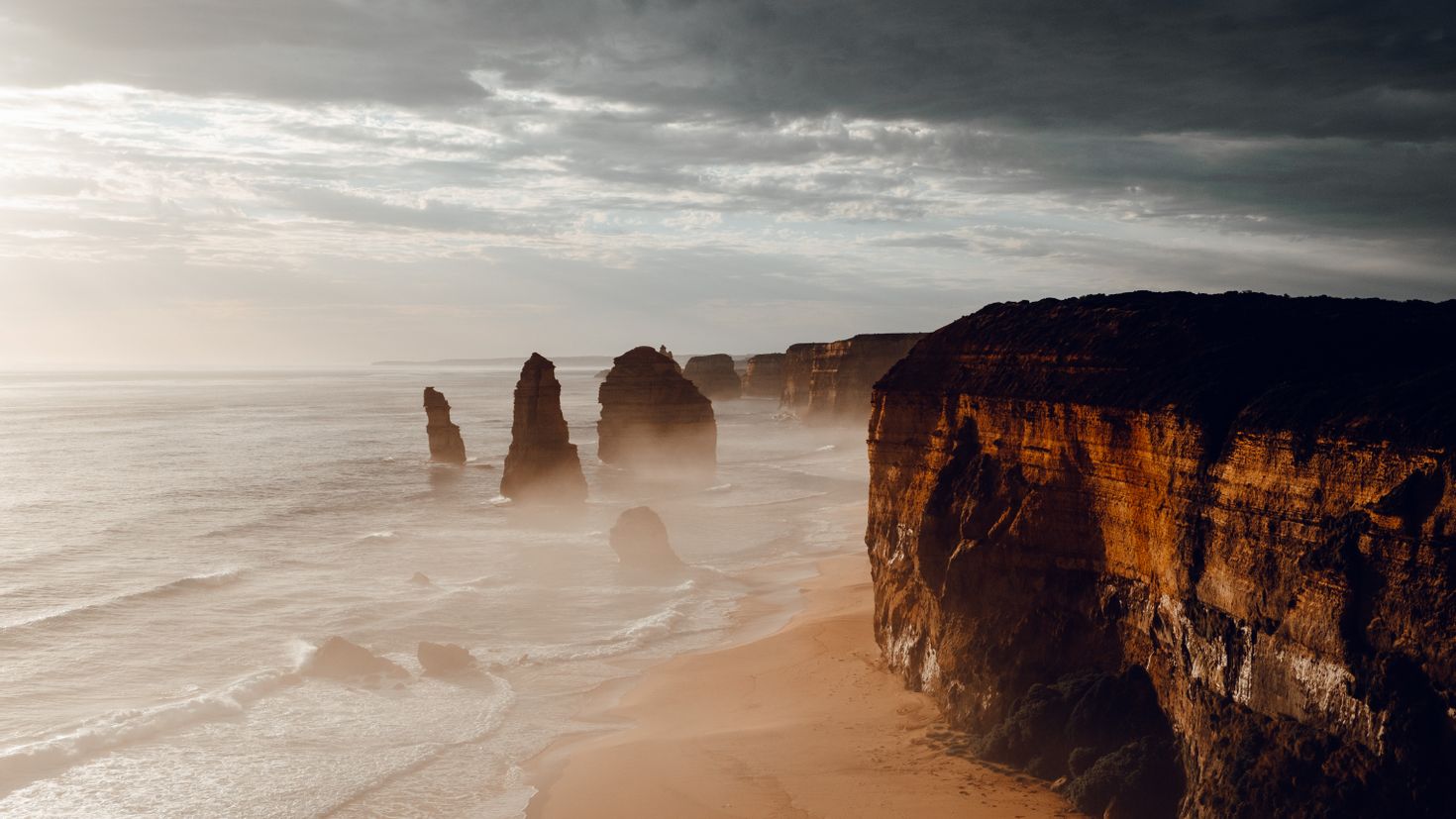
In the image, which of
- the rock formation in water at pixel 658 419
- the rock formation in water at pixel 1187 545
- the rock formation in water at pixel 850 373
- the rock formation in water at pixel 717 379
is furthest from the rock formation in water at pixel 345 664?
the rock formation in water at pixel 717 379

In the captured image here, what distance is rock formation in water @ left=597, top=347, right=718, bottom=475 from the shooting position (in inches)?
2854

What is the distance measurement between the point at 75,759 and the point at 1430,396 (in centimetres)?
2600

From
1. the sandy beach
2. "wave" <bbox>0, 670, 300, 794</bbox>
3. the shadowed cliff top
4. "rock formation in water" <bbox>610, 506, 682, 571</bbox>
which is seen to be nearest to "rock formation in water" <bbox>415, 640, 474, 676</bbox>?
"wave" <bbox>0, 670, 300, 794</bbox>

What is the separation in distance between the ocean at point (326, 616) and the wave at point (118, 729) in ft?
0.20

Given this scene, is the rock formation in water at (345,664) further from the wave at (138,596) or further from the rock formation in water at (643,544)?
the rock formation in water at (643,544)

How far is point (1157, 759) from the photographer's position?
659 inches

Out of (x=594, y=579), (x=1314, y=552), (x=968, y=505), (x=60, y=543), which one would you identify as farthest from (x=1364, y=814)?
(x=60, y=543)

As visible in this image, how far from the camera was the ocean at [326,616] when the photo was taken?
A: 2100cm

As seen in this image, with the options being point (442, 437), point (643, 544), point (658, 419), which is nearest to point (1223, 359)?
point (643, 544)

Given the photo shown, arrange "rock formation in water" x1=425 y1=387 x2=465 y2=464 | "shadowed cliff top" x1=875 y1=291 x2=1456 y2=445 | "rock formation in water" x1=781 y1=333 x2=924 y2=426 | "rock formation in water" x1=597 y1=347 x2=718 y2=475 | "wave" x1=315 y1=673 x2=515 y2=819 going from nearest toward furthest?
"shadowed cliff top" x1=875 y1=291 x2=1456 y2=445
"wave" x1=315 y1=673 x2=515 y2=819
"rock formation in water" x1=597 y1=347 x2=718 y2=475
"rock formation in water" x1=425 y1=387 x2=465 y2=464
"rock formation in water" x1=781 y1=333 x2=924 y2=426

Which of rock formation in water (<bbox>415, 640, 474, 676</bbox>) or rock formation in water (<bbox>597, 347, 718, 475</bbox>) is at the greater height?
rock formation in water (<bbox>597, 347, 718, 475</bbox>)

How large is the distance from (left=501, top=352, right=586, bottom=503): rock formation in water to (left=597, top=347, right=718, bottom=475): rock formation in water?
1454cm

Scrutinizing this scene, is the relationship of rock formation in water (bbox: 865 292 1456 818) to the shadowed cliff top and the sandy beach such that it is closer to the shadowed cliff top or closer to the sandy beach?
the shadowed cliff top

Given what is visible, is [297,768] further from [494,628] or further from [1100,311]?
[1100,311]
